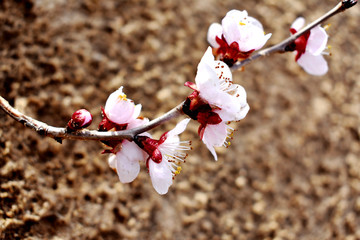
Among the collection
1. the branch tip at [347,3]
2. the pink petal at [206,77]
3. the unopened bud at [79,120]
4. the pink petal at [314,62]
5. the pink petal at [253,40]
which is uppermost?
the branch tip at [347,3]

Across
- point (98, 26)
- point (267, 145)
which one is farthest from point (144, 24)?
point (267, 145)

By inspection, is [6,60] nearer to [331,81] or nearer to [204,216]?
[204,216]

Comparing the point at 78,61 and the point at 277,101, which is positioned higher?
the point at 78,61

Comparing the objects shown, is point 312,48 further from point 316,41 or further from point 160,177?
point 160,177

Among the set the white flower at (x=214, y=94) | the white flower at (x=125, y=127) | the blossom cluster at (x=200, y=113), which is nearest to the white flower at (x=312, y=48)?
the blossom cluster at (x=200, y=113)

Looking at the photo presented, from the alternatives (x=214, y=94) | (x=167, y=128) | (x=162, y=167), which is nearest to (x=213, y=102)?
(x=214, y=94)

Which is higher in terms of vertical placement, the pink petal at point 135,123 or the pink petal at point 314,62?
the pink petal at point 314,62

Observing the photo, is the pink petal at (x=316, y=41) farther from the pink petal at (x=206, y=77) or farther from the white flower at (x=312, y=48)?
the pink petal at (x=206, y=77)

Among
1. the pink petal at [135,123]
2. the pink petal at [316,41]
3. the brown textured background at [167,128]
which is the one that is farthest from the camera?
the brown textured background at [167,128]
